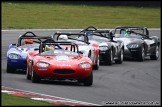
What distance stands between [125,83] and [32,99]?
5854mm

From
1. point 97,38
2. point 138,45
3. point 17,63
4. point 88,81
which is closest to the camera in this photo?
point 88,81

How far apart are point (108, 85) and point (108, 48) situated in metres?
7.03

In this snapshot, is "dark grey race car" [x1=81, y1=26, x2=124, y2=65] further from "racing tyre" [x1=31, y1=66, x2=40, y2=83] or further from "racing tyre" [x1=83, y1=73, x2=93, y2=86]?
"racing tyre" [x1=31, y1=66, x2=40, y2=83]

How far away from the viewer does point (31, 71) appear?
1780 centimetres

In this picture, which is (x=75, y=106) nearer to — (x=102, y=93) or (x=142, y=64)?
(x=102, y=93)

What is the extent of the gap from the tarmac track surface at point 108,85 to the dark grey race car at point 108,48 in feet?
1.81

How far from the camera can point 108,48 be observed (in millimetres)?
24656

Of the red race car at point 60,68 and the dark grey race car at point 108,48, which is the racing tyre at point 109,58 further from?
the red race car at point 60,68

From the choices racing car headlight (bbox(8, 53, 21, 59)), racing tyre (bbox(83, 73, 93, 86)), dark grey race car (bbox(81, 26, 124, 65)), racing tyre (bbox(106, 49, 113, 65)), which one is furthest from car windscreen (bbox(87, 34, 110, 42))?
racing tyre (bbox(83, 73, 93, 86))

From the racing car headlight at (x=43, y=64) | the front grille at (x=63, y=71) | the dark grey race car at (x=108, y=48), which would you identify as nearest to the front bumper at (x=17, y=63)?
the racing car headlight at (x=43, y=64)

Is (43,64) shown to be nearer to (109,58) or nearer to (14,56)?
(14,56)

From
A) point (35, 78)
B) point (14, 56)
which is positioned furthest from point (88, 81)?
point (14, 56)

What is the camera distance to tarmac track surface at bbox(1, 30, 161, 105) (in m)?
14.9

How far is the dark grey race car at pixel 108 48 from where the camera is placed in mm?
24625
